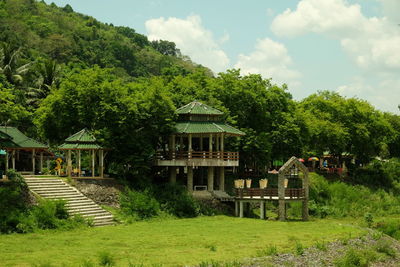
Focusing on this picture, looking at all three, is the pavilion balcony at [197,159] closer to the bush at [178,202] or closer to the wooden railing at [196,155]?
the wooden railing at [196,155]

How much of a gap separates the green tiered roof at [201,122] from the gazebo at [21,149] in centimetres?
1064

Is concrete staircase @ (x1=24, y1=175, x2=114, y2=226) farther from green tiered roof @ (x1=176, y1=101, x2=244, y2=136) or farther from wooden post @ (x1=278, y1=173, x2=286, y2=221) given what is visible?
wooden post @ (x1=278, y1=173, x2=286, y2=221)

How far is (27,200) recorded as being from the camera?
104 feet

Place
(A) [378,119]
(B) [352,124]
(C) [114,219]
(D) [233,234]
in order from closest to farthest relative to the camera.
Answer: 1. (D) [233,234]
2. (C) [114,219]
3. (B) [352,124]
4. (A) [378,119]

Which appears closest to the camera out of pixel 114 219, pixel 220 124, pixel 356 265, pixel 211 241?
pixel 356 265

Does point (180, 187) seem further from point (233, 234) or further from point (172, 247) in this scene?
point (172, 247)

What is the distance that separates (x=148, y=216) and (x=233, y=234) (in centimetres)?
745

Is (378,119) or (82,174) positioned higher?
(378,119)

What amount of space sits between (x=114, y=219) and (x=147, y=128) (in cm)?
948

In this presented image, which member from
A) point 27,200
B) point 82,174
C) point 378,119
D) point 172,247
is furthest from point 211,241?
point 378,119

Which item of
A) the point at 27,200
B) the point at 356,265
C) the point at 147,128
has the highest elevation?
the point at 147,128

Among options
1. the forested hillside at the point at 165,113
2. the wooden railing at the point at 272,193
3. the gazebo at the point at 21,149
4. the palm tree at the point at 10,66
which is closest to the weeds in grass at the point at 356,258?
the wooden railing at the point at 272,193

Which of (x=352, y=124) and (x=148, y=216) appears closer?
(x=148, y=216)

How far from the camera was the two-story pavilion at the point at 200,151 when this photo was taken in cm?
4166
